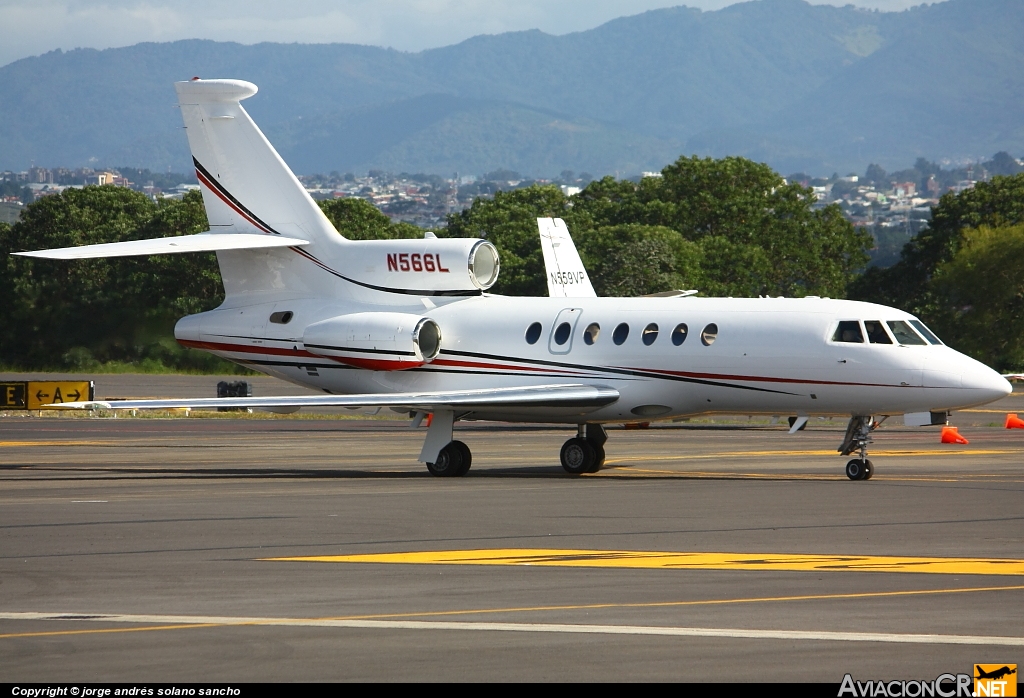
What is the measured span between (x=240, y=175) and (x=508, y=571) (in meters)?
16.7

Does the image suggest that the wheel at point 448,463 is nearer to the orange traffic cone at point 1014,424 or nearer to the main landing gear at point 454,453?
the main landing gear at point 454,453

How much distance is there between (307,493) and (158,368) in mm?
45090

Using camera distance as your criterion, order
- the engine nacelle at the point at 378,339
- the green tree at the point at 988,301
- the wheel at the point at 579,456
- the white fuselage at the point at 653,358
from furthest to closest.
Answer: the green tree at the point at 988,301
the engine nacelle at the point at 378,339
the wheel at the point at 579,456
the white fuselage at the point at 653,358

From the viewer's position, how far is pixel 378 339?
88.2ft

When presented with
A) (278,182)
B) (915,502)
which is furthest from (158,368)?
(915,502)

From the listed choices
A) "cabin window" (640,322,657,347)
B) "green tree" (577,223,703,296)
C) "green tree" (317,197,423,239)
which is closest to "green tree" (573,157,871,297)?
"green tree" (577,223,703,296)

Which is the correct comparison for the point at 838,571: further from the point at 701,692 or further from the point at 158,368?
the point at 158,368

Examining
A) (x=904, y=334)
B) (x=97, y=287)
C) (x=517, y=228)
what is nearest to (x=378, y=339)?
(x=904, y=334)

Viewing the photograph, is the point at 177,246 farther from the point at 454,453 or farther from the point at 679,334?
the point at 679,334

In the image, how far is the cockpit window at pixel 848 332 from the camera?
23578 mm

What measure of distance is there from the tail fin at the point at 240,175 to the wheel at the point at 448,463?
17.7ft

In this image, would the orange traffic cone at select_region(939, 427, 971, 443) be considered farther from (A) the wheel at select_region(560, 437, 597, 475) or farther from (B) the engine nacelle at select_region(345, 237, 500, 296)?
(B) the engine nacelle at select_region(345, 237, 500, 296)

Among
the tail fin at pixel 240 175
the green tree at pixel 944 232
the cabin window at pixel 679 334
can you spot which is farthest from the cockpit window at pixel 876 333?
the green tree at pixel 944 232

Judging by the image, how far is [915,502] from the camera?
783 inches
